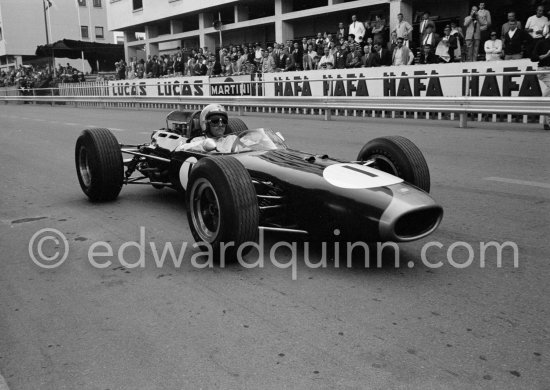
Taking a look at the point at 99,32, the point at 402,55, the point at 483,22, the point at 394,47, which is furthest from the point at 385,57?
the point at 99,32

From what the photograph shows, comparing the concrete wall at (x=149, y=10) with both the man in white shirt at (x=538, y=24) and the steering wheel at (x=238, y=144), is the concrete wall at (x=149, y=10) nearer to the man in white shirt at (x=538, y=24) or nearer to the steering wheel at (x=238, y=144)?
the man in white shirt at (x=538, y=24)

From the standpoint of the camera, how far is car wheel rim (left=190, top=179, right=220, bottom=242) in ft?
14.4

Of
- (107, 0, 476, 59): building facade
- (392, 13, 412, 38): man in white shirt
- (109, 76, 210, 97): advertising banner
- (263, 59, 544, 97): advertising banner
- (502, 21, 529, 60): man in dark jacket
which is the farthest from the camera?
(109, 76, 210, 97): advertising banner

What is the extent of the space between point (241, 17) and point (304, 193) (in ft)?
99.0

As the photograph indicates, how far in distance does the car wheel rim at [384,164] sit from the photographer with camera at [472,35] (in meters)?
12.2

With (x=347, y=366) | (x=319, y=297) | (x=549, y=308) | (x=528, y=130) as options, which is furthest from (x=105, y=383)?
(x=528, y=130)

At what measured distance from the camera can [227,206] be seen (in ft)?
13.0

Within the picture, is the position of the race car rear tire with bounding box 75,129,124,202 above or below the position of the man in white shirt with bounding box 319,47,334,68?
below

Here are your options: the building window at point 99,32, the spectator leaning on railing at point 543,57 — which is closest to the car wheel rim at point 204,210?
the spectator leaning on railing at point 543,57

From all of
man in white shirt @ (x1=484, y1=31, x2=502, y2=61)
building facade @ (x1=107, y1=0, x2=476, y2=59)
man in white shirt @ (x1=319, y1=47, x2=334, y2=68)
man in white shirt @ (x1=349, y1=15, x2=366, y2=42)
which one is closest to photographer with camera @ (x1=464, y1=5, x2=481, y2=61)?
man in white shirt @ (x1=484, y1=31, x2=502, y2=61)

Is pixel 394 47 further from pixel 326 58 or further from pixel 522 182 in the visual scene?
pixel 522 182

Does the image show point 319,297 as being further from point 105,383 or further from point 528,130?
point 528,130

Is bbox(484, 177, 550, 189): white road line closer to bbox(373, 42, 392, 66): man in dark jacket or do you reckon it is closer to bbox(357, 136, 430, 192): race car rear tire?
bbox(357, 136, 430, 192): race car rear tire

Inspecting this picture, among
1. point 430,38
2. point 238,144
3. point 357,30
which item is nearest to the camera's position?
point 238,144
